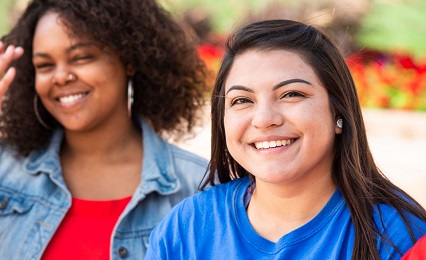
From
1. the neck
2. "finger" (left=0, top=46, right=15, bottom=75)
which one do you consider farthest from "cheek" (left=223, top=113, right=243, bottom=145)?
"finger" (left=0, top=46, right=15, bottom=75)

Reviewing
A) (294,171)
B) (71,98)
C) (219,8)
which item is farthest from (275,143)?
(219,8)

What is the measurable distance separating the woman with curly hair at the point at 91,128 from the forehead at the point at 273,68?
1.04m

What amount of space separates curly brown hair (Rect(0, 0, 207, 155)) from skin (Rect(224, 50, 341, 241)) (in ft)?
3.44

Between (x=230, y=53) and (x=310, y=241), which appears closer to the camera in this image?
(x=310, y=241)

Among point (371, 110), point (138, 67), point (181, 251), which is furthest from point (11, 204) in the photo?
point (371, 110)

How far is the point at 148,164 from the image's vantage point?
11.1 feet

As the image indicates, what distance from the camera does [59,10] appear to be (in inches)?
131

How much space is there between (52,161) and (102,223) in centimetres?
43

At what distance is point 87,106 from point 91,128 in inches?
6.8

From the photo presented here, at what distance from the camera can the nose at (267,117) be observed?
2.31 m

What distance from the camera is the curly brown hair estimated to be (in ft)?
11.0

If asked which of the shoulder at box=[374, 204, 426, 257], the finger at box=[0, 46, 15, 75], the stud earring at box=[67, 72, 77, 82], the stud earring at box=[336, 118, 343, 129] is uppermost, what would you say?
the finger at box=[0, 46, 15, 75]

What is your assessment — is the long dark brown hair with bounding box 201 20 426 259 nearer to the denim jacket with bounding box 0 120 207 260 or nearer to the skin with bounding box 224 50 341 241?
the skin with bounding box 224 50 341 241

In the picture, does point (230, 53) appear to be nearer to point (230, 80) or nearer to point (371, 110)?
point (230, 80)
